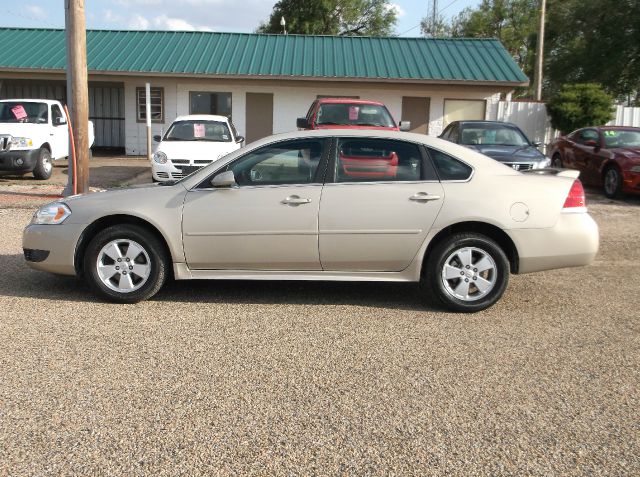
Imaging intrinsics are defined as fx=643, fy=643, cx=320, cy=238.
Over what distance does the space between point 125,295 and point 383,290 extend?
95.7 inches

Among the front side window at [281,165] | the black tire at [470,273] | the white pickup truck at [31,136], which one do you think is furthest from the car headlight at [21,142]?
the black tire at [470,273]

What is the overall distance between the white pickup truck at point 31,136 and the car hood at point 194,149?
317 centimetres

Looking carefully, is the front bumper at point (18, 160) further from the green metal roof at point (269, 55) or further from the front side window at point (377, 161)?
the front side window at point (377, 161)

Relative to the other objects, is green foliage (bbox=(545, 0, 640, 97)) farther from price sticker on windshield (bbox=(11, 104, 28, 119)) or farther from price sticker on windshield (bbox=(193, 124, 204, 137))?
price sticker on windshield (bbox=(11, 104, 28, 119))

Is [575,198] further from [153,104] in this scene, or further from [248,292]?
[153,104]

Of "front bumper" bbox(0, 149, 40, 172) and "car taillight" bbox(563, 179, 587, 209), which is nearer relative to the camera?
"car taillight" bbox(563, 179, 587, 209)

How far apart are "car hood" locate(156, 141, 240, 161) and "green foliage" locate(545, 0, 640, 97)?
2440cm

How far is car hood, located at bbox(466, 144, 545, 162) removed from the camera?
11.9 meters

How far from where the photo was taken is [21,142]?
13914mm

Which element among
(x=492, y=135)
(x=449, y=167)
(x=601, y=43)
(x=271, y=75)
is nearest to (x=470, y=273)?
(x=449, y=167)

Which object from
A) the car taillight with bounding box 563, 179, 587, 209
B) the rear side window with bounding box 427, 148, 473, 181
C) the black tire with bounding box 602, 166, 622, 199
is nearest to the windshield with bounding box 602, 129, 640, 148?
the black tire with bounding box 602, 166, 622, 199

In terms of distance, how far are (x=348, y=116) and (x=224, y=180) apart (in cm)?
691

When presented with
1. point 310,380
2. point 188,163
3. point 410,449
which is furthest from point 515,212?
point 188,163

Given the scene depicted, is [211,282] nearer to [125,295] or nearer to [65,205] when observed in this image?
[125,295]
